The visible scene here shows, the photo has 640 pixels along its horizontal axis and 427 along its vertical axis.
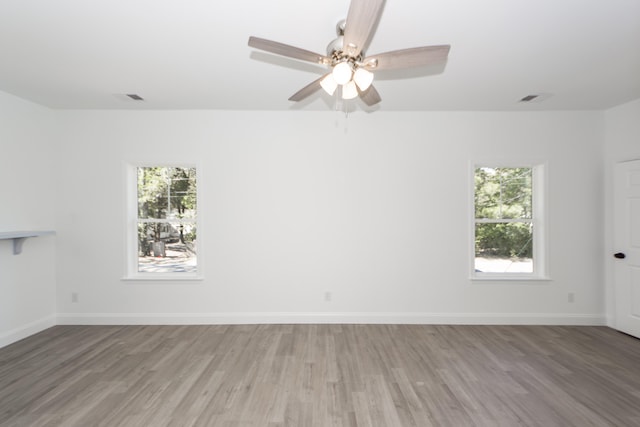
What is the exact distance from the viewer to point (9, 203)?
11.1 ft

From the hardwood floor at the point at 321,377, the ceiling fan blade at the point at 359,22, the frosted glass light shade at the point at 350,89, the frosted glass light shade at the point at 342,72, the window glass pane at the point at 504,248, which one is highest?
the ceiling fan blade at the point at 359,22

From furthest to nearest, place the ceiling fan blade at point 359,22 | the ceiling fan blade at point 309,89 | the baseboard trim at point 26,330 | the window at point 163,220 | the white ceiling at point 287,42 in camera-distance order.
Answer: the window at point 163,220, the baseboard trim at point 26,330, the ceiling fan blade at point 309,89, the white ceiling at point 287,42, the ceiling fan blade at point 359,22

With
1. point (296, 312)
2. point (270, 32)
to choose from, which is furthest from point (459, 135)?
point (296, 312)

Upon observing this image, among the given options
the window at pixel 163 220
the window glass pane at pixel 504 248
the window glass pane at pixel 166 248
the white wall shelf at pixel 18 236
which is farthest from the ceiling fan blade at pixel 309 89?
the white wall shelf at pixel 18 236

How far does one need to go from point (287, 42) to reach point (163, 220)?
2.86 m

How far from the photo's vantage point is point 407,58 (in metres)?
1.81

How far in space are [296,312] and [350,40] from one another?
3.21m

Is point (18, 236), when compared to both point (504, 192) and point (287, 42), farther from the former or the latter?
point (504, 192)

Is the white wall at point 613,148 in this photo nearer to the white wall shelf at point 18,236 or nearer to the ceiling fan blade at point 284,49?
the ceiling fan blade at point 284,49

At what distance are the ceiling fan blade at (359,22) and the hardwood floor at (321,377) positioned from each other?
2.39m

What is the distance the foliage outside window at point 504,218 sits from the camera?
407 cm

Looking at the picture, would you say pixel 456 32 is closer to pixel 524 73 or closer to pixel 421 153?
pixel 524 73

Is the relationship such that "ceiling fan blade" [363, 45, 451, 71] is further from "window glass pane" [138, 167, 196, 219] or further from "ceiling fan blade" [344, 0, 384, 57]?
"window glass pane" [138, 167, 196, 219]

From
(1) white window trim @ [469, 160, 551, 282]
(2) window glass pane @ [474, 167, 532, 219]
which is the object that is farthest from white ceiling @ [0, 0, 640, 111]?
(2) window glass pane @ [474, 167, 532, 219]
